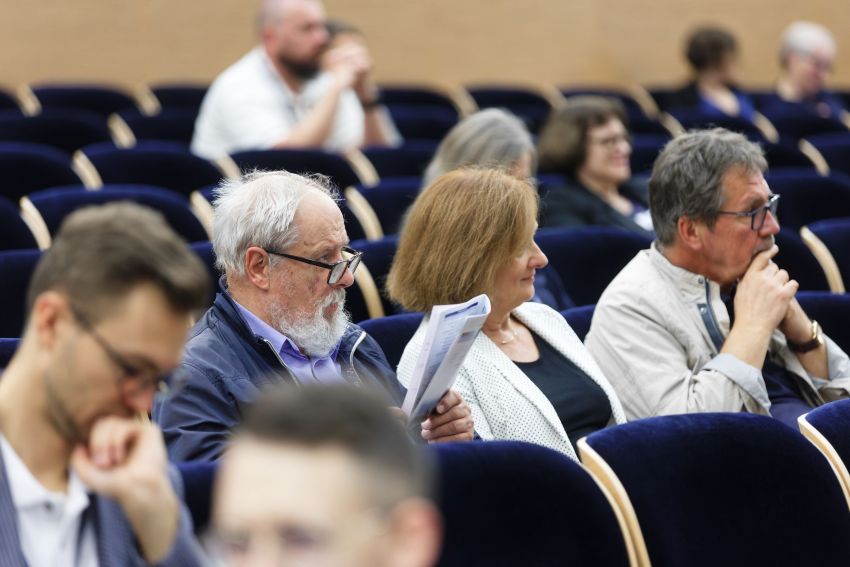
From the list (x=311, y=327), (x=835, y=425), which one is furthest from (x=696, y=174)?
(x=311, y=327)

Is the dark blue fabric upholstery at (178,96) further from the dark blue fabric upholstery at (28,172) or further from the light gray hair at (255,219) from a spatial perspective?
the light gray hair at (255,219)

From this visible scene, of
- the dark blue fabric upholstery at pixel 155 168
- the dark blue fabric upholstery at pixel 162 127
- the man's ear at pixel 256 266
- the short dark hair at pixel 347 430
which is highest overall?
the short dark hair at pixel 347 430

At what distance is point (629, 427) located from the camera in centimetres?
209

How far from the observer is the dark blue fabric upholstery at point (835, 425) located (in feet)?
7.41

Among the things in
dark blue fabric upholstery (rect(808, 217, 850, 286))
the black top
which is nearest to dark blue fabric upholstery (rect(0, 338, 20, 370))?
the black top

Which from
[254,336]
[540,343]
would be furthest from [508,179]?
[254,336]

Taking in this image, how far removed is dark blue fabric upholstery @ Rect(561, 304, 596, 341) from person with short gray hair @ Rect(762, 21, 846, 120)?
4.71 metres

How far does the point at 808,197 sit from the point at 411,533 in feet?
12.8

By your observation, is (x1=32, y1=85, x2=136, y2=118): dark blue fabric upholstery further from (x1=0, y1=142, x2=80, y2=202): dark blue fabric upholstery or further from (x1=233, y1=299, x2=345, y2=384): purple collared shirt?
(x1=233, y1=299, x2=345, y2=384): purple collared shirt

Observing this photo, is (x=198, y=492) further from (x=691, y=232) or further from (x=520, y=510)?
(x=691, y=232)

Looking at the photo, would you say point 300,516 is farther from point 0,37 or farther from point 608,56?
point 608,56

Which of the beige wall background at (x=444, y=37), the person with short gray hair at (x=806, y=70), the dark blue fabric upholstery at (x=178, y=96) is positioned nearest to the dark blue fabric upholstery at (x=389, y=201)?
the dark blue fabric upholstery at (x=178, y=96)

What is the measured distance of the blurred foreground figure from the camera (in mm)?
1041

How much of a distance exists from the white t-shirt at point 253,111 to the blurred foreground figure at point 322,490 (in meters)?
4.15
